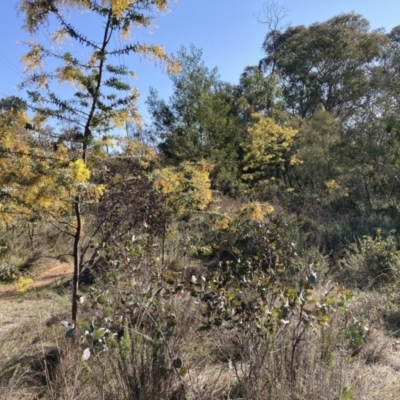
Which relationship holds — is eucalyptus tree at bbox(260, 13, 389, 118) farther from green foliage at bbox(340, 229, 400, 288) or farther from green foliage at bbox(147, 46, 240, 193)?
green foliage at bbox(340, 229, 400, 288)

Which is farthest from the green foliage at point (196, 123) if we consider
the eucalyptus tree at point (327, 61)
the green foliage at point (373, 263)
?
the green foliage at point (373, 263)

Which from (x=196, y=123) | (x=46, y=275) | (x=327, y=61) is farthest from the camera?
(x=327, y=61)

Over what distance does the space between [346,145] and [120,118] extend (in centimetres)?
976

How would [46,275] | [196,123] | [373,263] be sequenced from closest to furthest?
[373,263]
[46,275]
[196,123]

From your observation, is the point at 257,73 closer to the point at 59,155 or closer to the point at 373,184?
the point at 373,184

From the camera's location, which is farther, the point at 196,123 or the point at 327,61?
the point at 327,61

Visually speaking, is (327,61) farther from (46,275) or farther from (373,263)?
(46,275)

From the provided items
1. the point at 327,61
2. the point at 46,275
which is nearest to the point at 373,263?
the point at 46,275

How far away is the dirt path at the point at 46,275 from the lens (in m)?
5.77

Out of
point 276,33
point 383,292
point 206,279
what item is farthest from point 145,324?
point 276,33

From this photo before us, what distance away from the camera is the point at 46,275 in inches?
269

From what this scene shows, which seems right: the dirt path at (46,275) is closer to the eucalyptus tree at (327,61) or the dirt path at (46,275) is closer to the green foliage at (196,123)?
the green foliage at (196,123)

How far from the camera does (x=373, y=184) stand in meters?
11.7

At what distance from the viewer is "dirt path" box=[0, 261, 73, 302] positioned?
5770mm
